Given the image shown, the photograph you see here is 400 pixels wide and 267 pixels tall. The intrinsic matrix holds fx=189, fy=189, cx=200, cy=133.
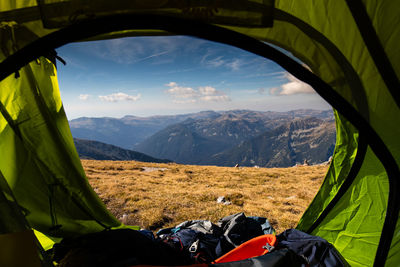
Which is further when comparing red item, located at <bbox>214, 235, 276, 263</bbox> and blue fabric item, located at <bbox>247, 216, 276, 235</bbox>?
blue fabric item, located at <bbox>247, 216, 276, 235</bbox>

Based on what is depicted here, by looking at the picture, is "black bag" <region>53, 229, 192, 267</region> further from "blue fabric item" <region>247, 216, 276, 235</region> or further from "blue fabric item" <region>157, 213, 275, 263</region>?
"blue fabric item" <region>247, 216, 276, 235</region>

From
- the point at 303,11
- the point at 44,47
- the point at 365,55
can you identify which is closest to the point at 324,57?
the point at 365,55

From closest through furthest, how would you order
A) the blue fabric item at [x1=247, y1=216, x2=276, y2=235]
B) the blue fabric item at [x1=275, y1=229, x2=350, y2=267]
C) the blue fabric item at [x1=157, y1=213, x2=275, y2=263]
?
the blue fabric item at [x1=275, y1=229, x2=350, y2=267] → the blue fabric item at [x1=157, y1=213, x2=275, y2=263] → the blue fabric item at [x1=247, y1=216, x2=276, y2=235]

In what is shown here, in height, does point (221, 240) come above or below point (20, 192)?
below

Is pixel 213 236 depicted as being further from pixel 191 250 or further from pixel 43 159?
pixel 43 159

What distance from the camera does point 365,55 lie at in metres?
1.83

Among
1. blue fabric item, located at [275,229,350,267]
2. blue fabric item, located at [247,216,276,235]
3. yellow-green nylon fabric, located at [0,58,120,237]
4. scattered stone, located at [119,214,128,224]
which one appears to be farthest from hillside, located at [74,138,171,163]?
blue fabric item, located at [275,229,350,267]

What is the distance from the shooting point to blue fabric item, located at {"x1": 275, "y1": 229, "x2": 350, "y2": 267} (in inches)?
101

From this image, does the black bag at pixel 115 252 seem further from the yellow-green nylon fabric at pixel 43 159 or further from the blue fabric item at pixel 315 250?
the blue fabric item at pixel 315 250

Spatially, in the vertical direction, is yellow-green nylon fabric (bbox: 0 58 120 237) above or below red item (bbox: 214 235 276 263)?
above

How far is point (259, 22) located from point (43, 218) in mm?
4491

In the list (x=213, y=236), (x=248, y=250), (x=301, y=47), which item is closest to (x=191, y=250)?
(x=213, y=236)

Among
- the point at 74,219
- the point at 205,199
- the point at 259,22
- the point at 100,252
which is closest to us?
the point at 259,22

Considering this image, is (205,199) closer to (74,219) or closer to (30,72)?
(74,219)
